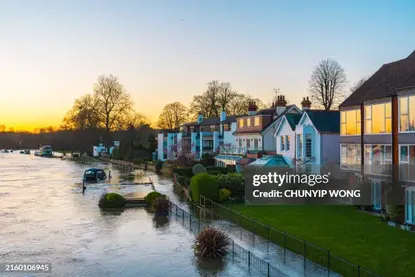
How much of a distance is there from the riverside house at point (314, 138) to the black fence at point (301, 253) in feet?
45.3

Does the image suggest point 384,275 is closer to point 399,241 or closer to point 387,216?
point 399,241

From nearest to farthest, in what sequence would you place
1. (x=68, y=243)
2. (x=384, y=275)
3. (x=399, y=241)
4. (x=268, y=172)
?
(x=384, y=275) < (x=399, y=241) < (x=68, y=243) < (x=268, y=172)

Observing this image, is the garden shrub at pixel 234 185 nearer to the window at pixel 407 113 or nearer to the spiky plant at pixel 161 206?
the spiky plant at pixel 161 206

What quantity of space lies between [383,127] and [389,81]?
3.43m

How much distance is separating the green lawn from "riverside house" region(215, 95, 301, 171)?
16.8 meters

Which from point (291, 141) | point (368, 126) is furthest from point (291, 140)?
point (368, 126)

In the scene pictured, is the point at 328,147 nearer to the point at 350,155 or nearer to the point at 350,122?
the point at 350,155

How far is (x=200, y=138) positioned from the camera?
7725 centimetres

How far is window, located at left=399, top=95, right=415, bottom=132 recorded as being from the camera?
2650cm

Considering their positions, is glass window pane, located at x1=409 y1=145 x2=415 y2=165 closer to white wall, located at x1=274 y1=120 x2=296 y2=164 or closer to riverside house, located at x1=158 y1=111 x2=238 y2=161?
white wall, located at x1=274 y1=120 x2=296 y2=164

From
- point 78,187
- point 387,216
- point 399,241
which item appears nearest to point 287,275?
point 399,241

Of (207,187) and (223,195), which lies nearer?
(207,187)

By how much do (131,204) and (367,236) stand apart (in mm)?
20851

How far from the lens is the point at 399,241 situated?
2252cm
